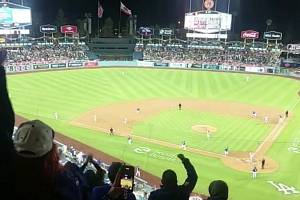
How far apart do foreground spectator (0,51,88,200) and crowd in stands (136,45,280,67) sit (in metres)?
76.6

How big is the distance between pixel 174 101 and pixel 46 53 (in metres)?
39.3

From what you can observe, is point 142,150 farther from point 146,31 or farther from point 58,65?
point 146,31

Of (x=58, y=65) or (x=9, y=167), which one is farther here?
(x=58, y=65)

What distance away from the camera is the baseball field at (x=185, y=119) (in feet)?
90.2

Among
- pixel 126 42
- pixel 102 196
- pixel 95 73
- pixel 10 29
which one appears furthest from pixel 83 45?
pixel 102 196

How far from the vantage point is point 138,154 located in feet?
97.6

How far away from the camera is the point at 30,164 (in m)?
3.30

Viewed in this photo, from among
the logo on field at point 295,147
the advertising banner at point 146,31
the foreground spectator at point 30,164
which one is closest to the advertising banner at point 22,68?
the advertising banner at point 146,31

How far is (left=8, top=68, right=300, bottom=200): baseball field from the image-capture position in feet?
90.2

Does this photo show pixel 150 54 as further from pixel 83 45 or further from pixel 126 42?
pixel 83 45

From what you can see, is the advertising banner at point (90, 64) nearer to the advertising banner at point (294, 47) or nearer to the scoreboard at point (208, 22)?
the scoreboard at point (208, 22)

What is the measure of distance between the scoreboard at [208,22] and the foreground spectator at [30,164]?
81003mm

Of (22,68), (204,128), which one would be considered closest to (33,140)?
(204,128)

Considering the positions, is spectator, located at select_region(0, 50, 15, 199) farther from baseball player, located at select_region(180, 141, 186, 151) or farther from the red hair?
baseball player, located at select_region(180, 141, 186, 151)
